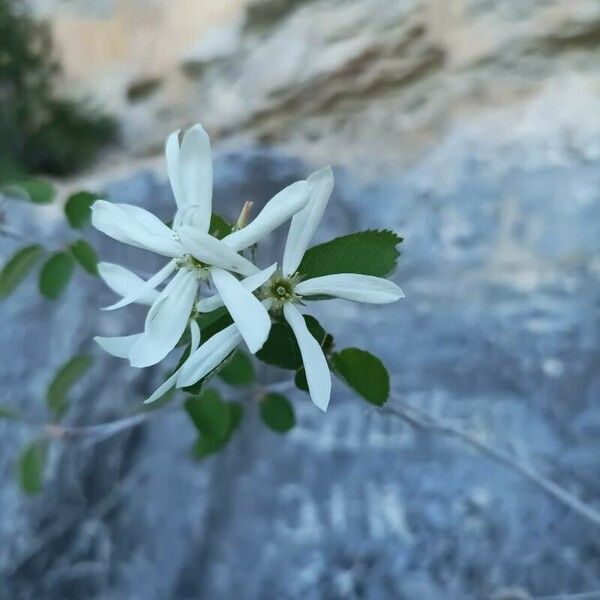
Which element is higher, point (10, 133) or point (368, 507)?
point (10, 133)

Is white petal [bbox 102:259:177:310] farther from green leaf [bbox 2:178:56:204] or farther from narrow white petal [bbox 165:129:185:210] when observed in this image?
green leaf [bbox 2:178:56:204]

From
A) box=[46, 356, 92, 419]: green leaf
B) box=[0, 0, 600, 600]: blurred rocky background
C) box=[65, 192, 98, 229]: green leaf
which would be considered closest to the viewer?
box=[65, 192, 98, 229]: green leaf

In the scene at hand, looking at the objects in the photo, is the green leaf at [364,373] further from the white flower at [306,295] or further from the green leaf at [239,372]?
the green leaf at [239,372]

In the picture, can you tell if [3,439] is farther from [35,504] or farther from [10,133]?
[10,133]

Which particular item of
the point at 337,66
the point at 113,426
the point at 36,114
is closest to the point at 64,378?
the point at 113,426

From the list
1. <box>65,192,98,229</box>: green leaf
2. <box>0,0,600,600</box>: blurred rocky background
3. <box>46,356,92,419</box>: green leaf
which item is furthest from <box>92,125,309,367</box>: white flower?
<box>0,0,600,600</box>: blurred rocky background

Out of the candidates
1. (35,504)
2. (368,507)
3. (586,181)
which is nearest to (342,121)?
(586,181)

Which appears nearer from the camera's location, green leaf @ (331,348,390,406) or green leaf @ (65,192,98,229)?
green leaf @ (331,348,390,406)
